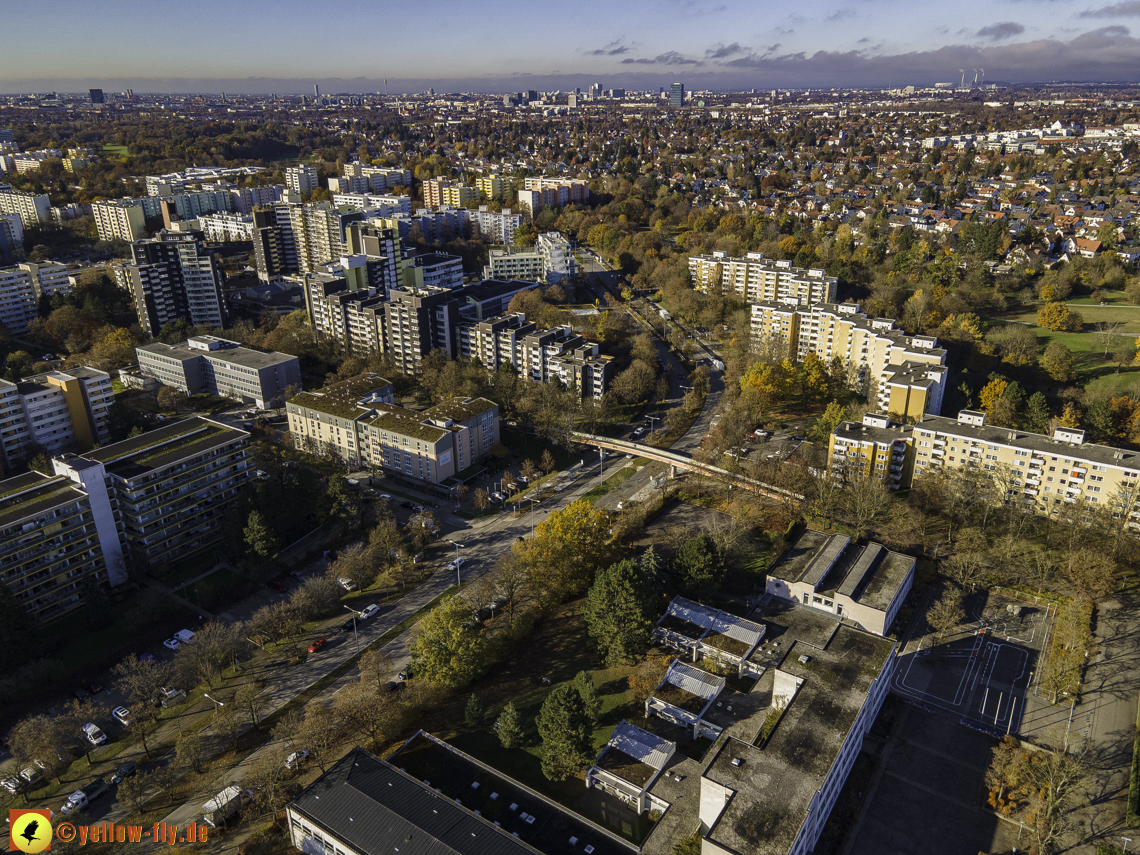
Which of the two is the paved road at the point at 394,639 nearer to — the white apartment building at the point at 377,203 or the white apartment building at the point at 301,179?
the white apartment building at the point at 377,203

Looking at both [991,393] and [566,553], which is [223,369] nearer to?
[566,553]

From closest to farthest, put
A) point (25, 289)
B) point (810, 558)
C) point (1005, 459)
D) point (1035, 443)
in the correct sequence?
point (810, 558)
point (1035, 443)
point (1005, 459)
point (25, 289)

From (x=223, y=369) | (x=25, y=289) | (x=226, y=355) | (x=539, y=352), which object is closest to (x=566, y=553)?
(x=539, y=352)

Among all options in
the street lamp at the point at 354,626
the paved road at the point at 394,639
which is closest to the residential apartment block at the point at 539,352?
the paved road at the point at 394,639

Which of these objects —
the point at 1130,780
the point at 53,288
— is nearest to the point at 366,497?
the point at 1130,780

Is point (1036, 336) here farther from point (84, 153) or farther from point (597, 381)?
point (84, 153)

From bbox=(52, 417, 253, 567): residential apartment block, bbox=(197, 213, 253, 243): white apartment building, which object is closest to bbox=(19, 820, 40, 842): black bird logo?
bbox=(52, 417, 253, 567): residential apartment block
